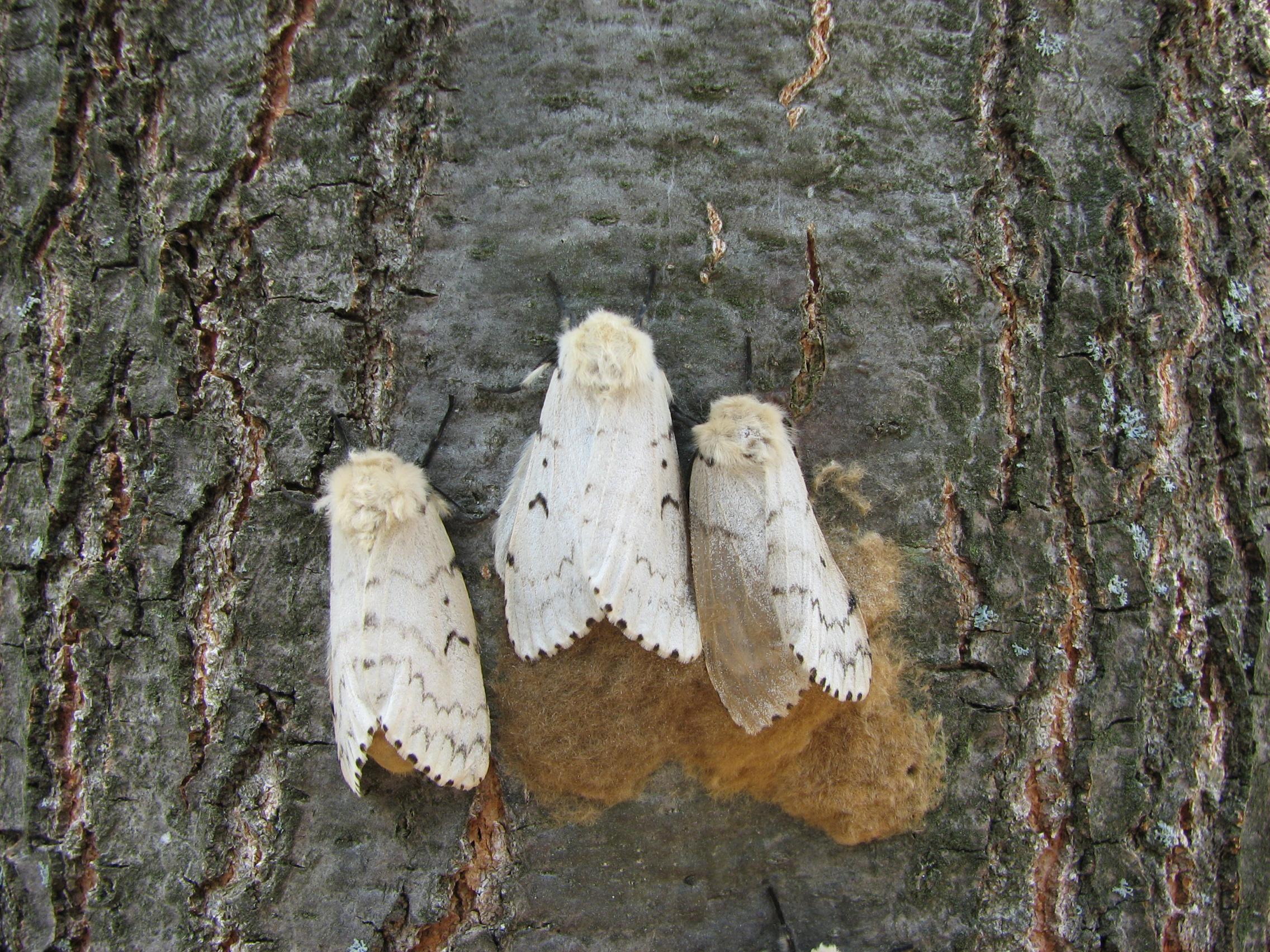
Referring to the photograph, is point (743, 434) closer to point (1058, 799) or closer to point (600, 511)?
point (600, 511)

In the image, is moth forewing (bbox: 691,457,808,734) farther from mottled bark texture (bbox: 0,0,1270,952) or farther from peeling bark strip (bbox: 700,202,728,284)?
peeling bark strip (bbox: 700,202,728,284)

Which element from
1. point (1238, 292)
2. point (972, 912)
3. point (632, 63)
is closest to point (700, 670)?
point (972, 912)

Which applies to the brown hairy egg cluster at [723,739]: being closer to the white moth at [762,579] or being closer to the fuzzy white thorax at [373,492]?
the white moth at [762,579]

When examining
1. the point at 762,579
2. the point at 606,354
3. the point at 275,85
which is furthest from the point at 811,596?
the point at 275,85

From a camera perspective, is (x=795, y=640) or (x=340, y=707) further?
(x=795, y=640)

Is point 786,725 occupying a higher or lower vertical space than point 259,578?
lower

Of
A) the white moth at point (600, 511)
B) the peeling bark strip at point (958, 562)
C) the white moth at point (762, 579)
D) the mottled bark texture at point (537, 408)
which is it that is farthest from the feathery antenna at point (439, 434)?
the peeling bark strip at point (958, 562)

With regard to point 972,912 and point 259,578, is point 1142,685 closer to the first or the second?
point 972,912
